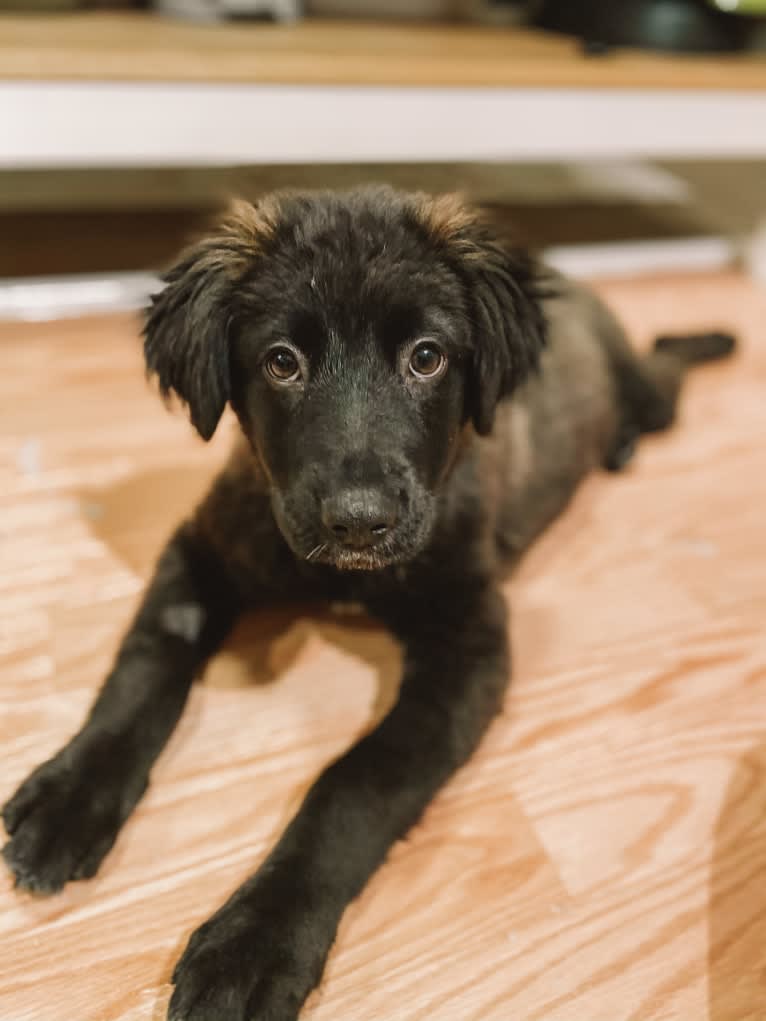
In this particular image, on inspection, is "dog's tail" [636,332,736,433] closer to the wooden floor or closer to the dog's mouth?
the wooden floor

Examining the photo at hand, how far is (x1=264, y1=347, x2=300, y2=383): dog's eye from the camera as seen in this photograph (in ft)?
4.29

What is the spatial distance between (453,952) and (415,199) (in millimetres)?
1135

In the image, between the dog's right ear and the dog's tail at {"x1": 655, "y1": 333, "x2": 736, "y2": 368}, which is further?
the dog's tail at {"x1": 655, "y1": 333, "x2": 736, "y2": 368}

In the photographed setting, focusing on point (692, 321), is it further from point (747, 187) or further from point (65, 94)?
point (65, 94)

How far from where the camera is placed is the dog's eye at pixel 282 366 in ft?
Result: 4.29

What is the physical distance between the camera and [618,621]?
5.93 ft

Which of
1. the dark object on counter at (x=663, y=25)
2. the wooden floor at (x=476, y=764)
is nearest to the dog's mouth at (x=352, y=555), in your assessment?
the wooden floor at (x=476, y=764)

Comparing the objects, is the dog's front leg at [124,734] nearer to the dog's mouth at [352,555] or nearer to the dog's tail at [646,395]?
the dog's mouth at [352,555]

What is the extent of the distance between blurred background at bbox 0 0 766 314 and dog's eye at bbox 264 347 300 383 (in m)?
1.22

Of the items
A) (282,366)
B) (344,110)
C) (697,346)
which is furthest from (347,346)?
(697,346)

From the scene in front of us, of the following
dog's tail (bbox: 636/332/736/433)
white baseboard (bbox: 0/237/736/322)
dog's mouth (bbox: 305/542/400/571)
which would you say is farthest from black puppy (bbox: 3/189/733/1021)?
white baseboard (bbox: 0/237/736/322)

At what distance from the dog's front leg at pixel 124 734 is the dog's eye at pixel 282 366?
42cm

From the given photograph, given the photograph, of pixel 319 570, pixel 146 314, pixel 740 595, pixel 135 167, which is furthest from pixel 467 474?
pixel 135 167

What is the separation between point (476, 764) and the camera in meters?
1.47
